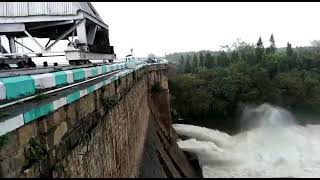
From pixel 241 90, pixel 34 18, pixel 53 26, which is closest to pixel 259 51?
pixel 241 90

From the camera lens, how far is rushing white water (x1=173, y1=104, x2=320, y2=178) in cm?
2541

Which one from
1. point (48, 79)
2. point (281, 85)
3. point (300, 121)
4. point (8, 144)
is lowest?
point (300, 121)

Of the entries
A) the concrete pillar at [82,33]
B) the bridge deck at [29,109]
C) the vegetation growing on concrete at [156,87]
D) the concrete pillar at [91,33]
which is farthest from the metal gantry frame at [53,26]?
the vegetation growing on concrete at [156,87]

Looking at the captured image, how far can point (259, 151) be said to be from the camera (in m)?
30.5

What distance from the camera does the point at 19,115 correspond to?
376 centimetres

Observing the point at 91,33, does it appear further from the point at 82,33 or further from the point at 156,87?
the point at 156,87

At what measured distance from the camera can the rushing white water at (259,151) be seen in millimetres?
25406

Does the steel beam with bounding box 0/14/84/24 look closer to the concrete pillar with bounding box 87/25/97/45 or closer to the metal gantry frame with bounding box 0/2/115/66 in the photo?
the metal gantry frame with bounding box 0/2/115/66

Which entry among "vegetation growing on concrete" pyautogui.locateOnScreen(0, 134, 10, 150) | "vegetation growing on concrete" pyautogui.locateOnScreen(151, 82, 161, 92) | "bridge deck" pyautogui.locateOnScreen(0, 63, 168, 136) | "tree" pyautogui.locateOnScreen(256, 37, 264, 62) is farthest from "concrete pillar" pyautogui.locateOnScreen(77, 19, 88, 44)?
"tree" pyautogui.locateOnScreen(256, 37, 264, 62)

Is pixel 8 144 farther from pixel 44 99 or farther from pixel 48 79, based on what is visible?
pixel 48 79

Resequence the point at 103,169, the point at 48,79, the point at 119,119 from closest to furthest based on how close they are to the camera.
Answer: the point at 48,79 < the point at 103,169 < the point at 119,119

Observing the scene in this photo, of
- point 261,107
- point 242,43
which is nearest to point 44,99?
point 261,107

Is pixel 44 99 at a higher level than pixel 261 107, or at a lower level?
higher

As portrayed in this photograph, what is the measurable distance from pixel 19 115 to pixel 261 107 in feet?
177
